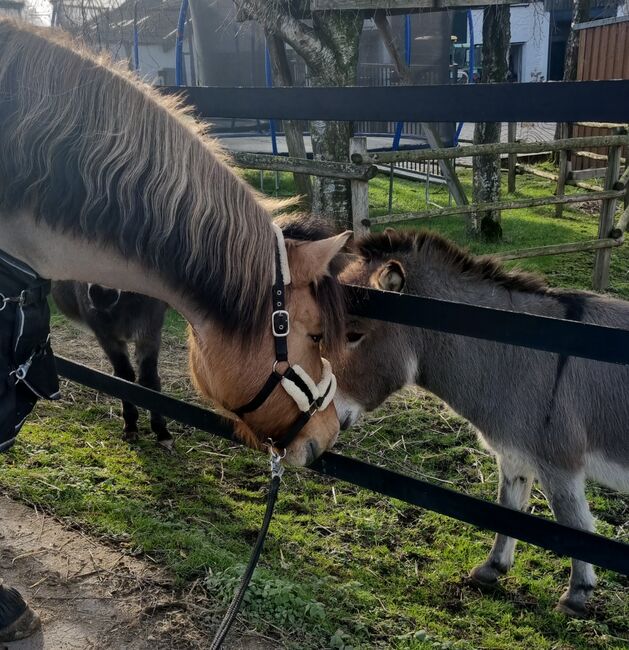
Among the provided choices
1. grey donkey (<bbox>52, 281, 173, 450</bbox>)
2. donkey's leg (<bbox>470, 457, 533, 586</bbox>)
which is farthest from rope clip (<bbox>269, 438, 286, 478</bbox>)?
grey donkey (<bbox>52, 281, 173, 450</bbox>)

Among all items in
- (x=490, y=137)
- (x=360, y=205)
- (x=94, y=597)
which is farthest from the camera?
(x=490, y=137)

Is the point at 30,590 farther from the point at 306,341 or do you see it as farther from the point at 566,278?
the point at 566,278

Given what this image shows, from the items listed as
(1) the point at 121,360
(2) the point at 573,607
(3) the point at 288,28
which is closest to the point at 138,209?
(2) the point at 573,607

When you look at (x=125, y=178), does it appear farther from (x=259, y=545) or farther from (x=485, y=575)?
(x=485, y=575)

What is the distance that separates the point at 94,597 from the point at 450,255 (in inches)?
83.5

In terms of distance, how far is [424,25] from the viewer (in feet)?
40.3

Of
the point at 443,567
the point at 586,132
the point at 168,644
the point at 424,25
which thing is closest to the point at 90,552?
the point at 168,644

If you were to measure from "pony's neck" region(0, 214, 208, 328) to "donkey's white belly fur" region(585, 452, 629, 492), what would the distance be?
2009 millimetres

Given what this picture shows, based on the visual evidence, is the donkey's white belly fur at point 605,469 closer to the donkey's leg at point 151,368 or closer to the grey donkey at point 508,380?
the grey donkey at point 508,380

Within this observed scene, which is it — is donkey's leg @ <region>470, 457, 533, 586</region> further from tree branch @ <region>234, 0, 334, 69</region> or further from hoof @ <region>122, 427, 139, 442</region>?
tree branch @ <region>234, 0, 334, 69</region>

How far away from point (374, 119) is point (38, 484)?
2683 millimetres

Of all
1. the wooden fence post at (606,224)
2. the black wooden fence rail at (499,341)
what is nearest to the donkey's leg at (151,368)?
the black wooden fence rail at (499,341)

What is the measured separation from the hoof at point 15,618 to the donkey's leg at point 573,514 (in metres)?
2.12

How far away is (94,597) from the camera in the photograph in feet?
9.01
